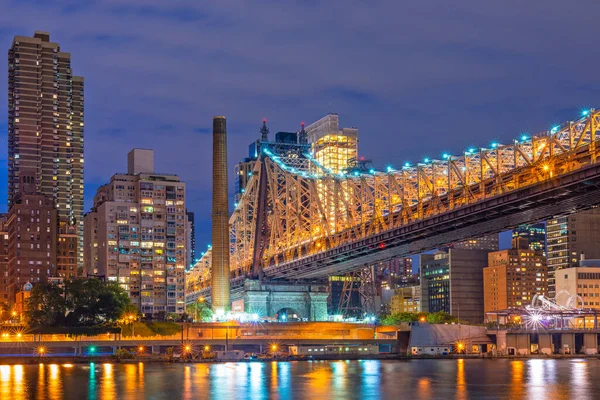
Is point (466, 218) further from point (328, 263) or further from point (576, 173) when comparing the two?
point (328, 263)

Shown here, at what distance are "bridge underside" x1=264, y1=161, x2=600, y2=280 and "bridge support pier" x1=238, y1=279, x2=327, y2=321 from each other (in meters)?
11.8

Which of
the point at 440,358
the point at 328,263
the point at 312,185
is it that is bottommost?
the point at 440,358

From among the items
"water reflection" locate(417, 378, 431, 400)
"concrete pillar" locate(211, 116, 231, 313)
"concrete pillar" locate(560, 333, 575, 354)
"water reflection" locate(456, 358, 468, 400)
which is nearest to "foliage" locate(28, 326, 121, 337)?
"concrete pillar" locate(211, 116, 231, 313)

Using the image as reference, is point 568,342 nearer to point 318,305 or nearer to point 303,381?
point 318,305

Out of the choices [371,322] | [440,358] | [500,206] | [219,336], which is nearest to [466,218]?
[500,206]

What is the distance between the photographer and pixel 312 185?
544 ft

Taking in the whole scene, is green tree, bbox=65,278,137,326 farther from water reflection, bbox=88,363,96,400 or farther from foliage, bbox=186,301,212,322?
water reflection, bbox=88,363,96,400

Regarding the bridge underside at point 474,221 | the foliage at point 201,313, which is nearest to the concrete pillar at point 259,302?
the foliage at point 201,313

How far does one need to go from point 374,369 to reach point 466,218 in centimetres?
2121

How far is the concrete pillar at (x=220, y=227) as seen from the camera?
16712cm

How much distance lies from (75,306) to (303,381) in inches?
2561

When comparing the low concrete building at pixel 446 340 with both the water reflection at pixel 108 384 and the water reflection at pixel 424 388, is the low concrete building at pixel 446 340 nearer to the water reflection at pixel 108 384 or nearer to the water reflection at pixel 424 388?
the water reflection at pixel 108 384

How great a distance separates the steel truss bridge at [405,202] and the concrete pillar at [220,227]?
10.4 metres

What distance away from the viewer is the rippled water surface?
82.4m
